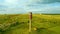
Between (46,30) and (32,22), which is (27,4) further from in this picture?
(46,30)

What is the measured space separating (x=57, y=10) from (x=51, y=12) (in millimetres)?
110

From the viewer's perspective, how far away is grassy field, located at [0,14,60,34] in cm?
253

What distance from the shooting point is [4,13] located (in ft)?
8.49

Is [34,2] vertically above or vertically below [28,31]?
above

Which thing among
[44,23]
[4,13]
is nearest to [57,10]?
[44,23]

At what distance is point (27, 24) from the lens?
2.56 metres

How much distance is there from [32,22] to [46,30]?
0.28 metres

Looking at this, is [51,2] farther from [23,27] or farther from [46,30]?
[23,27]

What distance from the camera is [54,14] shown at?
8.59 feet

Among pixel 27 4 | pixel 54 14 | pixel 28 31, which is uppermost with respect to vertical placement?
pixel 27 4

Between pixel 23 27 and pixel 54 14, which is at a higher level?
pixel 54 14

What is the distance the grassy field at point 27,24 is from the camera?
2529 millimetres

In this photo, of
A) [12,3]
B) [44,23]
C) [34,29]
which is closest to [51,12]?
[44,23]

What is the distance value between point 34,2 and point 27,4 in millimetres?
129
